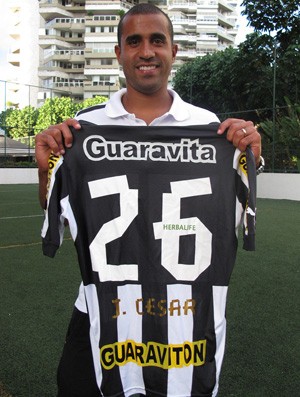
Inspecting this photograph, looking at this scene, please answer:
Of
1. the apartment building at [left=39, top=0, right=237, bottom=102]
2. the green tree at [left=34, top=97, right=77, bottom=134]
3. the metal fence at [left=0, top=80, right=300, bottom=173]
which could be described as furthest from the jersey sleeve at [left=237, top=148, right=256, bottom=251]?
the apartment building at [left=39, top=0, right=237, bottom=102]

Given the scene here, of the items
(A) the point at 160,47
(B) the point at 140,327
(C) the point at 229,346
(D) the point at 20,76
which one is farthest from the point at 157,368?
(D) the point at 20,76

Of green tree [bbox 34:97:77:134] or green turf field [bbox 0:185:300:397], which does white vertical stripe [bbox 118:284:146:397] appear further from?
green tree [bbox 34:97:77:134]

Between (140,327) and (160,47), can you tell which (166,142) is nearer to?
(160,47)

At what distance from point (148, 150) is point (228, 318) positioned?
2.47 m

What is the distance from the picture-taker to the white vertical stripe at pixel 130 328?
5.43 ft

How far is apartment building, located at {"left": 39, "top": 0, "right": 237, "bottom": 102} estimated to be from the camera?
60.4 meters

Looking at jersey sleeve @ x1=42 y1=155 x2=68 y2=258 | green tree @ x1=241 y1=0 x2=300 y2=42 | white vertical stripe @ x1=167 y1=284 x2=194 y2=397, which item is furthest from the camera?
green tree @ x1=241 y1=0 x2=300 y2=42

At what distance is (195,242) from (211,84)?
1159 inches

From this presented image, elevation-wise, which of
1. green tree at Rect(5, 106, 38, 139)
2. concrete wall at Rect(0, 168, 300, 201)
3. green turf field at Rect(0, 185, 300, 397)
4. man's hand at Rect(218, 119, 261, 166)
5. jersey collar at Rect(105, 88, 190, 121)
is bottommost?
green turf field at Rect(0, 185, 300, 397)

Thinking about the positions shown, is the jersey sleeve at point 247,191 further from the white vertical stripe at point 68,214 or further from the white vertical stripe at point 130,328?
the white vertical stripe at point 68,214

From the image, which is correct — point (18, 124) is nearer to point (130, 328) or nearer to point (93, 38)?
point (130, 328)

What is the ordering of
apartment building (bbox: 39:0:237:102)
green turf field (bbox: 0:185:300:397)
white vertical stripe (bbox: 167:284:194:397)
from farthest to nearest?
apartment building (bbox: 39:0:237:102) → green turf field (bbox: 0:185:300:397) → white vertical stripe (bbox: 167:284:194:397)

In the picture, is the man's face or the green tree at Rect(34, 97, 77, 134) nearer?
the man's face

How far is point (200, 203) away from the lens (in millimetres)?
1744
